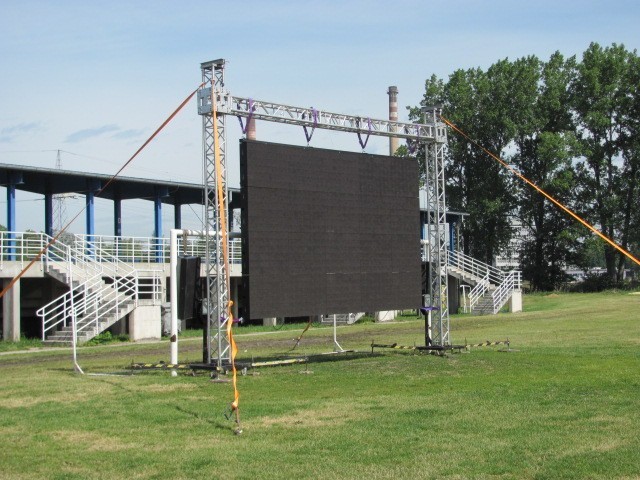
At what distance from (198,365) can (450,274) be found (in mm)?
34938

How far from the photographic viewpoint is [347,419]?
13.6 metres

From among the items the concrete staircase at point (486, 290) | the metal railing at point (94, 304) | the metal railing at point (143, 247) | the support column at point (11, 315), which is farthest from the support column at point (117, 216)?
the concrete staircase at point (486, 290)

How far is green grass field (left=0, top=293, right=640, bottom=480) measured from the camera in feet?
34.3

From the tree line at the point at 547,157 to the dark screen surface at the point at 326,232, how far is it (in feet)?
158

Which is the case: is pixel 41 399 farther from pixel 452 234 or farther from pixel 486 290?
pixel 452 234

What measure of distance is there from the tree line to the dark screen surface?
158 feet

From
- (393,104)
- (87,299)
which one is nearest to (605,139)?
(393,104)

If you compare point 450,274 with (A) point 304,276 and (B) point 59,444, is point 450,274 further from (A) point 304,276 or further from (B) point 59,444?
(B) point 59,444

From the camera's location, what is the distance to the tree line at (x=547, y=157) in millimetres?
73688

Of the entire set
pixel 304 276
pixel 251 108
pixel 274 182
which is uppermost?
pixel 251 108

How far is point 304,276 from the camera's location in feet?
71.3

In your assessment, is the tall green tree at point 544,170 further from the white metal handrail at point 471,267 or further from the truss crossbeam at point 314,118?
the truss crossbeam at point 314,118

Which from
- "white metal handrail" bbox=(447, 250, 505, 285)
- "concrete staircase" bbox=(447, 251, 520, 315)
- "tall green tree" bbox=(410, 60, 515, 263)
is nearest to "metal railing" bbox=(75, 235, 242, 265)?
"concrete staircase" bbox=(447, 251, 520, 315)

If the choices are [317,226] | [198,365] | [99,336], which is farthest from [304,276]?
[99,336]
